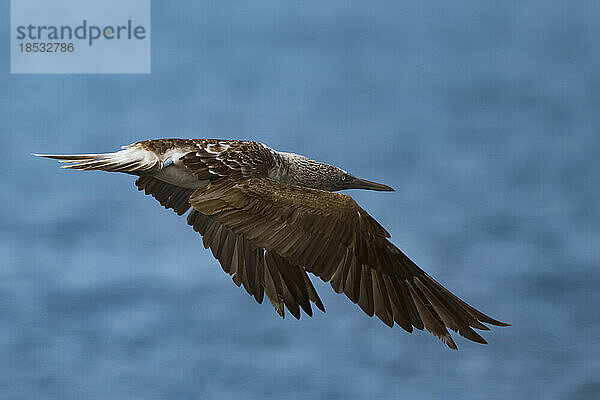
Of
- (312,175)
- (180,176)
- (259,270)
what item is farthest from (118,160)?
(312,175)

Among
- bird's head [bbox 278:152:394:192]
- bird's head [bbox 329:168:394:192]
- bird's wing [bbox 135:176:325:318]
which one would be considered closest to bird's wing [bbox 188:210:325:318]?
bird's wing [bbox 135:176:325:318]

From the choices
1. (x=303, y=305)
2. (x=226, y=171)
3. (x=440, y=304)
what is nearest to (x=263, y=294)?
(x=303, y=305)

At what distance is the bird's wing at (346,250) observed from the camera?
12.0 ft

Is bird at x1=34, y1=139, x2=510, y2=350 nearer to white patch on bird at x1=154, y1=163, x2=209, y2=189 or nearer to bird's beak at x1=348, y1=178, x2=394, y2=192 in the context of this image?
white patch on bird at x1=154, y1=163, x2=209, y2=189

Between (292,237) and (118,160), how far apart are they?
116 cm

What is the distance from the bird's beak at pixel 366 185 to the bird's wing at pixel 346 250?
3.69 feet

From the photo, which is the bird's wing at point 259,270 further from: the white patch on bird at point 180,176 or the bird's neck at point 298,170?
the bird's neck at point 298,170

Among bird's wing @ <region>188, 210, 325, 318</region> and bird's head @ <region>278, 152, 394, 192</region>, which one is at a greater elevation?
bird's head @ <region>278, 152, 394, 192</region>

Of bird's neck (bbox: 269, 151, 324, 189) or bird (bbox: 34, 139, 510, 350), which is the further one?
bird's neck (bbox: 269, 151, 324, 189)

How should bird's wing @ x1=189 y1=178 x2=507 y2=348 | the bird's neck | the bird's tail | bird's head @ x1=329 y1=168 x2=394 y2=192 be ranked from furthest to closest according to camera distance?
1. bird's head @ x1=329 y1=168 x2=394 y2=192
2. the bird's neck
3. the bird's tail
4. bird's wing @ x1=189 y1=178 x2=507 y2=348

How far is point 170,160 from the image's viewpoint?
4438 mm

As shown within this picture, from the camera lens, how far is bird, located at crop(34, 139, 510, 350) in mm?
3688

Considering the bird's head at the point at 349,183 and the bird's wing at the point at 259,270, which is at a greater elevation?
the bird's head at the point at 349,183

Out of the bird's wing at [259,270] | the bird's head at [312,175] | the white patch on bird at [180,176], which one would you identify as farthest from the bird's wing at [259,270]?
the bird's head at [312,175]
